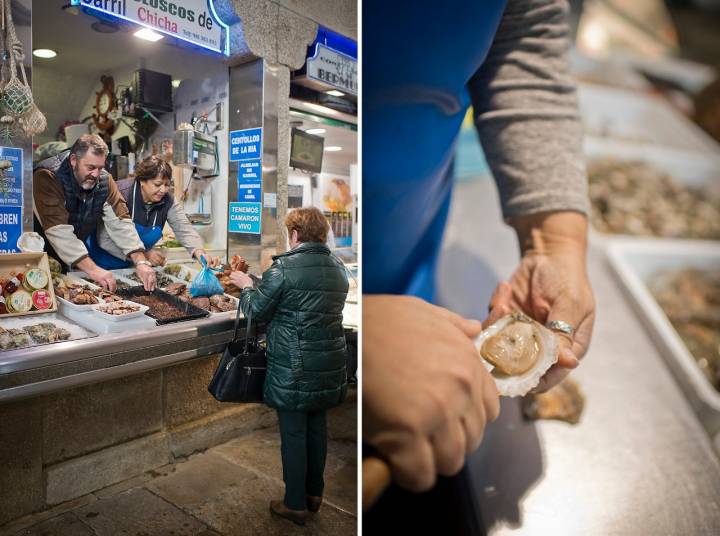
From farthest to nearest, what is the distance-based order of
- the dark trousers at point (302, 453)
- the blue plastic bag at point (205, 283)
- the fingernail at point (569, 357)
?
the dark trousers at point (302, 453) → the blue plastic bag at point (205, 283) → the fingernail at point (569, 357)

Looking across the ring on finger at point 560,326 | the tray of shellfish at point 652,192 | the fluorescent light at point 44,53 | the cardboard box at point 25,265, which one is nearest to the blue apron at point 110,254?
the cardboard box at point 25,265

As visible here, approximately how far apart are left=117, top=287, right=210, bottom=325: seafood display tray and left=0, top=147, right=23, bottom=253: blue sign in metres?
0.27

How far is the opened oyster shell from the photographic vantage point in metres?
1.40

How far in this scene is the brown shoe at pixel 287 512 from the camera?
1.64 meters

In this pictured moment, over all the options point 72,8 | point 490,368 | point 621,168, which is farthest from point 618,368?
point 72,8

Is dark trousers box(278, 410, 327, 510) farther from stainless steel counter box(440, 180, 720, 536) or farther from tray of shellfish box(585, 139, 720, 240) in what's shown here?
tray of shellfish box(585, 139, 720, 240)

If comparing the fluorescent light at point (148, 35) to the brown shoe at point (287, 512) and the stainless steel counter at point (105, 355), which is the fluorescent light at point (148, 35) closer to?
the stainless steel counter at point (105, 355)

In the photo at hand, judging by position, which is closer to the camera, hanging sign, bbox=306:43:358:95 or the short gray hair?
the short gray hair

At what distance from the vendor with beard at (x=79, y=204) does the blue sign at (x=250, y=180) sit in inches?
13.3

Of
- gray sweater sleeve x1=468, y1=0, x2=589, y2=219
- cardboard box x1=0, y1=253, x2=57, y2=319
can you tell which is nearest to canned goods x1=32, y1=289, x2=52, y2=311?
cardboard box x1=0, y1=253, x2=57, y2=319

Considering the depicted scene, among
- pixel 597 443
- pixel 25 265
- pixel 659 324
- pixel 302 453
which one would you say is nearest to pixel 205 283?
Result: pixel 25 265

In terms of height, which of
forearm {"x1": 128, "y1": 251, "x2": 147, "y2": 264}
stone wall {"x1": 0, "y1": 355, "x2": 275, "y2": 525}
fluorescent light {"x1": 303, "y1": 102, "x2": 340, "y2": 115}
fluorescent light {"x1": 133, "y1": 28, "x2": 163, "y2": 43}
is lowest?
stone wall {"x1": 0, "y1": 355, "x2": 275, "y2": 525}

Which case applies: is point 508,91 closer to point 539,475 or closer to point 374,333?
point 374,333

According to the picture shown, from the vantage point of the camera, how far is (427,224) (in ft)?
4.97
